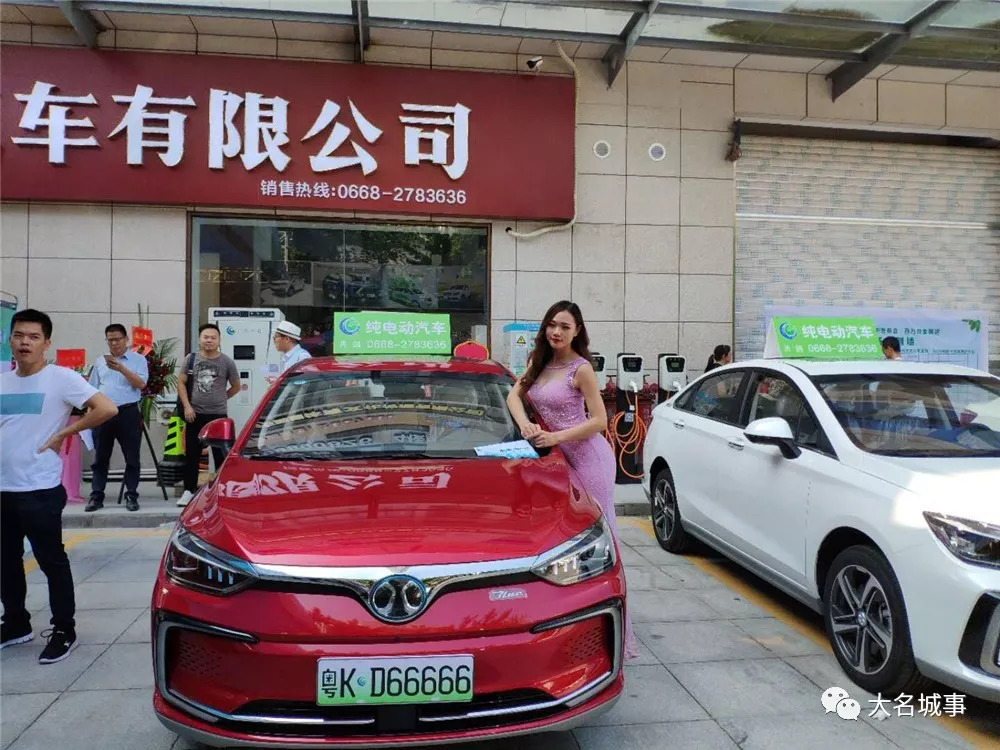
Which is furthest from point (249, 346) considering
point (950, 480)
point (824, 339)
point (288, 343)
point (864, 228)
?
point (864, 228)

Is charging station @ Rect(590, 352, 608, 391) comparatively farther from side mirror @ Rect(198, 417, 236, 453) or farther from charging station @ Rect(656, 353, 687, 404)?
side mirror @ Rect(198, 417, 236, 453)

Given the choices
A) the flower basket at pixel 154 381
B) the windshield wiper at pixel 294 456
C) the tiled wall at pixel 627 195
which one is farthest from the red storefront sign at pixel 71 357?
the windshield wiper at pixel 294 456

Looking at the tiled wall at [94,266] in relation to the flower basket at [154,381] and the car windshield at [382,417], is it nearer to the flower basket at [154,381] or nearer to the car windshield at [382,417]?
the flower basket at [154,381]

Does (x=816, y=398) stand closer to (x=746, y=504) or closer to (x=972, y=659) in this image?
(x=746, y=504)

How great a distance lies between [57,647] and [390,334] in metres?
3.34

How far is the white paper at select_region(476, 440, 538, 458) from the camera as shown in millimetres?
3258

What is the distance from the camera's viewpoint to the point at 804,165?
385 inches

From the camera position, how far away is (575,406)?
362cm

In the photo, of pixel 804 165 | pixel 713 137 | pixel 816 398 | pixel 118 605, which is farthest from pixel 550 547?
pixel 804 165

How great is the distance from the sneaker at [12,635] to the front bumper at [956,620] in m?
4.26

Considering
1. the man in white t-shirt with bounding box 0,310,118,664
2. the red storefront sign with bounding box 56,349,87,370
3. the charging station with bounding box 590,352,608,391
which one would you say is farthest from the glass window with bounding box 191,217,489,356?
the man in white t-shirt with bounding box 0,310,118,664

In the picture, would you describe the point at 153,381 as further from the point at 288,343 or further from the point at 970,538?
the point at 970,538

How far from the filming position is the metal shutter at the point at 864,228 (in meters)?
9.65

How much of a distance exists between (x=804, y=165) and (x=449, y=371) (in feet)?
26.2
